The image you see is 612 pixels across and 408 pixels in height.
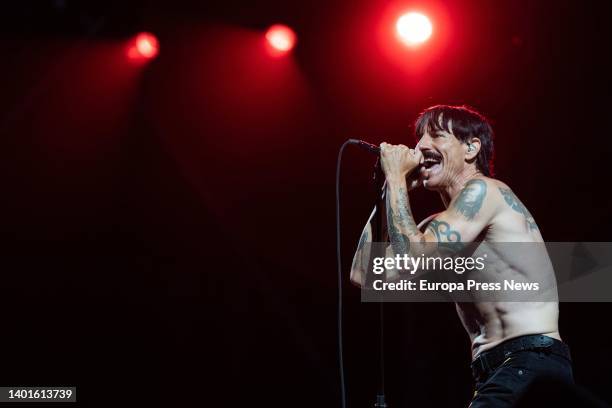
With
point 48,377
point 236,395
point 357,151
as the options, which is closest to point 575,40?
point 357,151

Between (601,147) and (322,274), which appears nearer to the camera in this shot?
(601,147)

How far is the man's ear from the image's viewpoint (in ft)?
9.26

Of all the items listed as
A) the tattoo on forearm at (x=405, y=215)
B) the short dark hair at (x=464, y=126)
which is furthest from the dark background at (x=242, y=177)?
the tattoo on forearm at (x=405, y=215)

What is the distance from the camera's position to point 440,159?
2.80 meters

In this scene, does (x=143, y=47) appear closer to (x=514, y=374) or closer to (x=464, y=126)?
(x=464, y=126)

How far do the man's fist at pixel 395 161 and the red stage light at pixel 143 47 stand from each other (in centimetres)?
323

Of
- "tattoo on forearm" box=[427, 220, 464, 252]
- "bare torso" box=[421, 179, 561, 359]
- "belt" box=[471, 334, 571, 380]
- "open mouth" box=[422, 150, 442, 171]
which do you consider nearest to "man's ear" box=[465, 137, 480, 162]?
"open mouth" box=[422, 150, 442, 171]

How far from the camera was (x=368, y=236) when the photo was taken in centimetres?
302

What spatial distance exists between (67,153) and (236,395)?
2504mm

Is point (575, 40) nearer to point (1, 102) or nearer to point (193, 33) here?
point (193, 33)

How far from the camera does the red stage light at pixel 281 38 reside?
16.2 ft

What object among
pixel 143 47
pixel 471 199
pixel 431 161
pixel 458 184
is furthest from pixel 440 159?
pixel 143 47

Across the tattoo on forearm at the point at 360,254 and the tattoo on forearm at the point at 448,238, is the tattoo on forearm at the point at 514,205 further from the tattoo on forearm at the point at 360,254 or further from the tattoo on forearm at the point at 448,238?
the tattoo on forearm at the point at 360,254

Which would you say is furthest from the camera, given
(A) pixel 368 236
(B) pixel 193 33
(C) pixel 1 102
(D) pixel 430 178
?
(B) pixel 193 33
